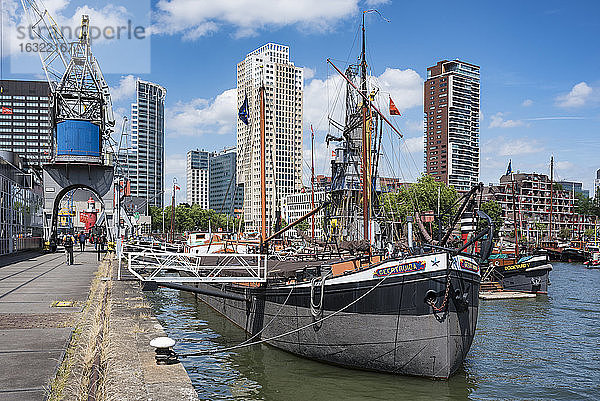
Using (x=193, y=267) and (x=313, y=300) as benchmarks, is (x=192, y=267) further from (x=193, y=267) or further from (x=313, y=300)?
(x=313, y=300)

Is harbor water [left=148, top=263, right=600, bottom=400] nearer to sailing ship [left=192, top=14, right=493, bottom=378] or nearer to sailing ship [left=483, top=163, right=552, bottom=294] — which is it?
sailing ship [left=192, top=14, right=493, bottom=378]

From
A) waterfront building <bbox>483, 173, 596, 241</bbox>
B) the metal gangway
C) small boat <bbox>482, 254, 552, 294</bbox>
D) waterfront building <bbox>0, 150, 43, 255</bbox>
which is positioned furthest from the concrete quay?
waterfront building <bbox>483, 173, 596, 241</bbox>

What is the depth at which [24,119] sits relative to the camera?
180375 millimetres

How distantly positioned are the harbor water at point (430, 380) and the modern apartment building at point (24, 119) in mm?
176739

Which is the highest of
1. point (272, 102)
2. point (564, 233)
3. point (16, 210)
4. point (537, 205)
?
point (272, 102)

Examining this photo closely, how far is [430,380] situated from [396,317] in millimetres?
2005

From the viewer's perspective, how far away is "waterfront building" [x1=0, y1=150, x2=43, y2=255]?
142 feet

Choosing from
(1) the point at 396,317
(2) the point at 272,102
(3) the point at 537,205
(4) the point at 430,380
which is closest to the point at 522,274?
(4) the point at 430,380

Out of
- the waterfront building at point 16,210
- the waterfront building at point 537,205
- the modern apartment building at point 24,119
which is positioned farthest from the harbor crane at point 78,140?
the modern apartment building at point 24,119

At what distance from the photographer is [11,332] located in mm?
12906

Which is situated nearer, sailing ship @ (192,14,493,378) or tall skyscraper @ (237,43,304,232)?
sailing ship @ (192,14,493,378)

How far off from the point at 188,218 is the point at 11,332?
133130mm

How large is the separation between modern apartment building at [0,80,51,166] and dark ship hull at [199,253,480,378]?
184469 millimetres

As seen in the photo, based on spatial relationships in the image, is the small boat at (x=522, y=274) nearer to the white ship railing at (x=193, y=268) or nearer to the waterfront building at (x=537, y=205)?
the white ship railing at (x=193, y=268)
